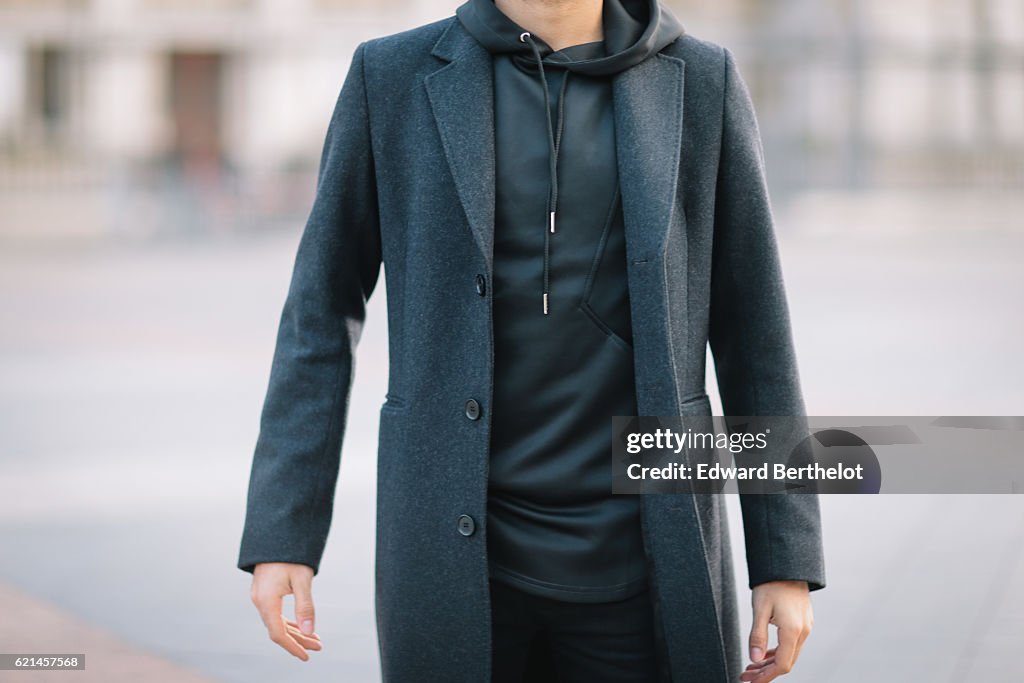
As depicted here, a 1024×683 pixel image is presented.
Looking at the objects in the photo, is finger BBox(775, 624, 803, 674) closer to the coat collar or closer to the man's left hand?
the man's left hand

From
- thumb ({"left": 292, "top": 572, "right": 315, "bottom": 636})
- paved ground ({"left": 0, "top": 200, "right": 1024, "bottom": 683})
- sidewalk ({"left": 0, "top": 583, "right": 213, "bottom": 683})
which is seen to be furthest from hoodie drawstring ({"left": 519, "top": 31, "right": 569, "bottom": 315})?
sidewalk ({"left": 0, "top": 583, "right": 213, "bottom": 683})

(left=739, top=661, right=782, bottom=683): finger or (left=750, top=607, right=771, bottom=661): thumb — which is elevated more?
(left=750, top=607, right=771, bottom=661): thumb

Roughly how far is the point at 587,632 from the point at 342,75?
33991 mm

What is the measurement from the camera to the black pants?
1994 mm

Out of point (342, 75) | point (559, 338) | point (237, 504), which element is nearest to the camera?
point (559, 338)

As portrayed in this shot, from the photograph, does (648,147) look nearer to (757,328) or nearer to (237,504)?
(757,328)

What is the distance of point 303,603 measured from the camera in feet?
6.79

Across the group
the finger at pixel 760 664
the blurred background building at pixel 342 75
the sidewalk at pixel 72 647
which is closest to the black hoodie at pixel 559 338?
the finger at pixel 760 664

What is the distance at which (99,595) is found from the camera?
5.32 metres

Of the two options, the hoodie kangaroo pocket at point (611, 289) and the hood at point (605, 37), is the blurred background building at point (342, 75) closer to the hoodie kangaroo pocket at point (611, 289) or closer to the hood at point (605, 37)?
the hood at point (605, 37)

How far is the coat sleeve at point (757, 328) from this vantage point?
6.89ft

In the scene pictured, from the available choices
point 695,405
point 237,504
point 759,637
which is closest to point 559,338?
point 695,405

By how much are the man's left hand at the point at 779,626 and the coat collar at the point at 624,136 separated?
0.60 metres

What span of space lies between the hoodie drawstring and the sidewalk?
116 inches
